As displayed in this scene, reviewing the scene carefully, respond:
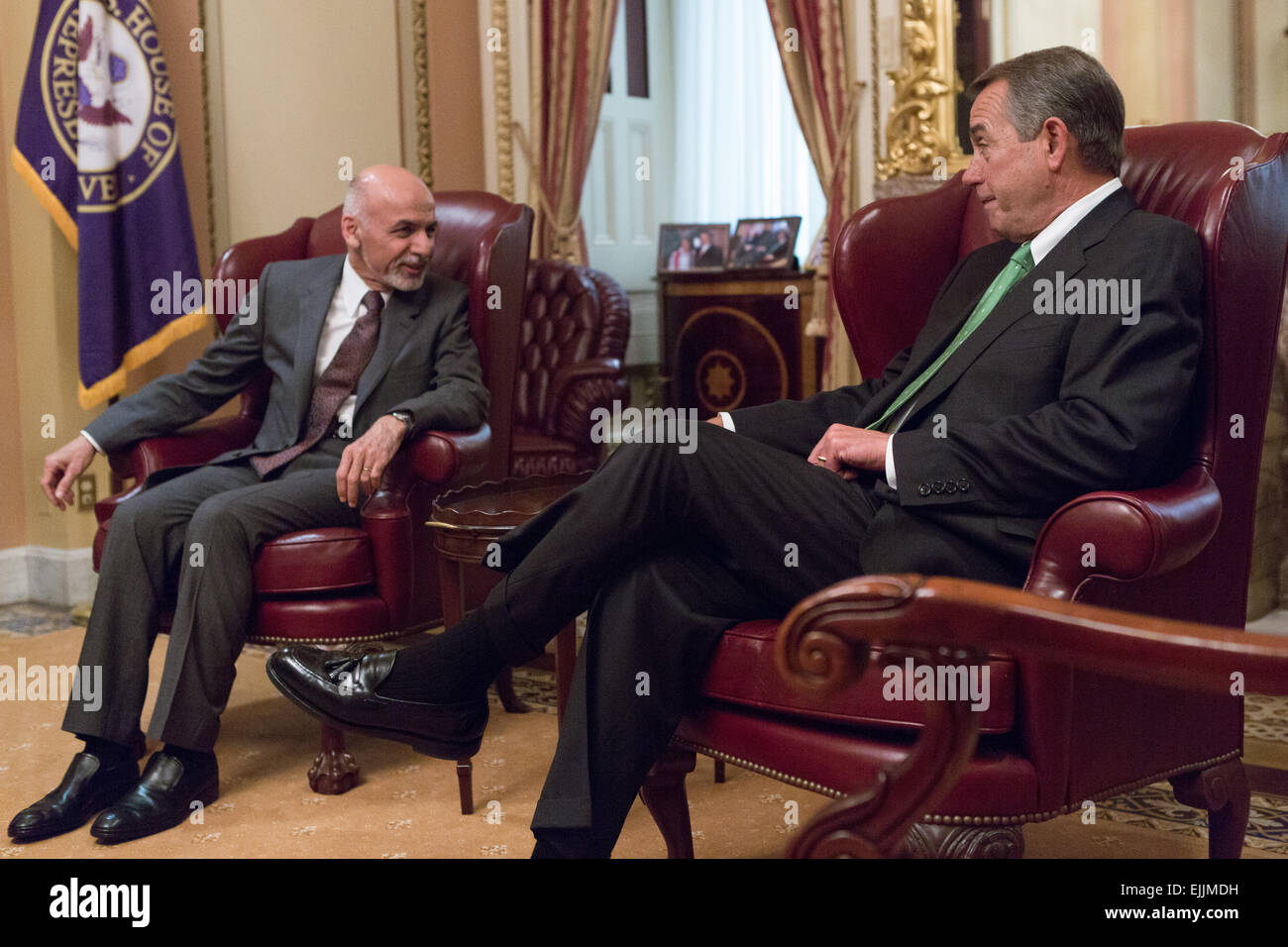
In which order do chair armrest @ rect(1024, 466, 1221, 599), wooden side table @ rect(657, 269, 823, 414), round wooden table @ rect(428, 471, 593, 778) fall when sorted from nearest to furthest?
chair armrest @ rect(1024, 466, 1221, 599)
round wooden table @ rect(428, 471, 593, 778)
wooden side table @ rect(657, 269, 823, 414)

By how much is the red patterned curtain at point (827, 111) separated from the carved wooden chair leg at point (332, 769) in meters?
2.43

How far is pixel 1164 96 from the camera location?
12.9 ft

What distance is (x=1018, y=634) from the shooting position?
0.96m

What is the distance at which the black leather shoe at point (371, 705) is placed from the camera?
6.59 feet

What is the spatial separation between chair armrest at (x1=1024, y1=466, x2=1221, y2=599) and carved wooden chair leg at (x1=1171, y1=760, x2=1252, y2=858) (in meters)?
0.43

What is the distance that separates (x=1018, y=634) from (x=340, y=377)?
2361mm

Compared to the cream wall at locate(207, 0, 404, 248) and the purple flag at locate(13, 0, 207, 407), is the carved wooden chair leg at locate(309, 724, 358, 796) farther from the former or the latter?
the cream wall at locate(207, 0, 404, 248)

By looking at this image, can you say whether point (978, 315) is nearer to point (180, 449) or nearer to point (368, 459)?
point (368, 459)

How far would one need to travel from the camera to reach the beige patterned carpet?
237 centimetres

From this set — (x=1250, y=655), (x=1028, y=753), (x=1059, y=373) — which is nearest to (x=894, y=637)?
(x=1250, y=655)

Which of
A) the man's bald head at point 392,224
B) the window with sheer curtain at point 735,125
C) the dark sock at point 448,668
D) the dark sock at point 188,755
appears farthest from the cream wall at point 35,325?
the dark sock at point 448,668

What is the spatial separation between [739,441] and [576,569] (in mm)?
329

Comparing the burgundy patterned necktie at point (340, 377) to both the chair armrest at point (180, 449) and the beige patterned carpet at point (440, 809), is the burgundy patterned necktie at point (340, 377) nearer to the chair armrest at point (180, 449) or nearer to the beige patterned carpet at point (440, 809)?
the chair armrest at point (180, 449)

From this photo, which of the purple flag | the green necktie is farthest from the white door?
the green necktie
